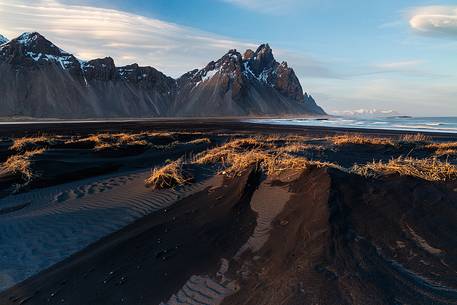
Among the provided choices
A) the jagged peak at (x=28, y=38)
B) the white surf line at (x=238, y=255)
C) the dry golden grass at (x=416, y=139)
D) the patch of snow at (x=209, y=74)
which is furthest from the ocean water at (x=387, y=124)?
the patch of snow at (x=209, y=74)

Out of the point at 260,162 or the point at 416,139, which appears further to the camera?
the point at 416,139

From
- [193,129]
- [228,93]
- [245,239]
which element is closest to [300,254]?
[245,239]

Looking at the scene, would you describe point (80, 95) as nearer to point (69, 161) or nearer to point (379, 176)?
point (69, 161)

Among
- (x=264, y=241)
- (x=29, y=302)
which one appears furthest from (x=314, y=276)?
(x=29, y=302)

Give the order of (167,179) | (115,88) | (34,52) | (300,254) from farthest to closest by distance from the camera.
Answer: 1. (115,88)
2. (34,52)
3. (167,179)
4. (300,254)

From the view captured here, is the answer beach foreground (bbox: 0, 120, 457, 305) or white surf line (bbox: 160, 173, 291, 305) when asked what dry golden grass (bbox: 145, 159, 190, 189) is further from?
white surf line (bbox: 160, 173, 291, 305)

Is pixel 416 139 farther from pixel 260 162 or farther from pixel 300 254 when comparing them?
Answer: pixel 300 254
